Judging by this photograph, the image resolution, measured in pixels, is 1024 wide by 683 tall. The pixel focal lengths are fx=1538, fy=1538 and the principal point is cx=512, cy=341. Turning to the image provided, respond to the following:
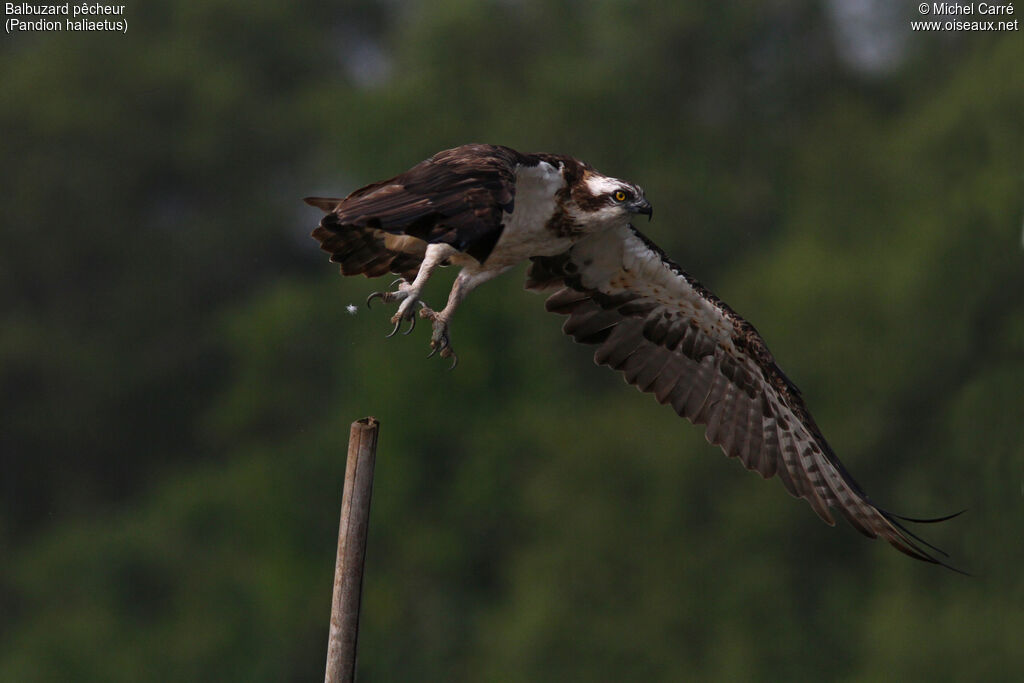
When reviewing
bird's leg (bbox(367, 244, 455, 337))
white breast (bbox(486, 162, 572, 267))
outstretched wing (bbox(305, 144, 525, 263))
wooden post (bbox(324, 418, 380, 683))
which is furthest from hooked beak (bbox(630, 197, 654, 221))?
wooden post (bbox(324, 418, 380, 683))

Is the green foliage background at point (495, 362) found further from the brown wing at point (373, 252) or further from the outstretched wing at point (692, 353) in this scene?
the brown wing at point (373, 252)

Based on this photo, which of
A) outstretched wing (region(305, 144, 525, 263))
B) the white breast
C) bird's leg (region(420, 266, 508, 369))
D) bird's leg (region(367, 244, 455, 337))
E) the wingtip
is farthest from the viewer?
the wingtip

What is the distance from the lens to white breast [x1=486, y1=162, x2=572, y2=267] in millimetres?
9461

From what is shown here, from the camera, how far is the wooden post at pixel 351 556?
760cm

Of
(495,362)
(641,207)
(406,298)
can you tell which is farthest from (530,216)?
(495,362)

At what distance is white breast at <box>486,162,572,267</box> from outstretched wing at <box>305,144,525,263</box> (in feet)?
3.63

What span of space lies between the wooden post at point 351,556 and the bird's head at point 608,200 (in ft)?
8.81

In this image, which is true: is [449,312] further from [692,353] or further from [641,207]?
[692,353]

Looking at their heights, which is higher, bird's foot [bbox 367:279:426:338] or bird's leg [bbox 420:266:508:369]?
bird's leg [bbox 420:266:508:369]

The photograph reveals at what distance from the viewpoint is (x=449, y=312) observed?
9367 mm

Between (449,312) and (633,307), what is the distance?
2.18m

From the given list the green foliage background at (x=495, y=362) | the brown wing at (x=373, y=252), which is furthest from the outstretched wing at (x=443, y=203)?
the green foliage background at (x=495, y=362)

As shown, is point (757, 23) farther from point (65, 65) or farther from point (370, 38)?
point (65, 65)

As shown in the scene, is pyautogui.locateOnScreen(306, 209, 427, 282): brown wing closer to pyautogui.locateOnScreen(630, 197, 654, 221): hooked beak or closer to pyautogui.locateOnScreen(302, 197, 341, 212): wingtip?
pyautogui.locateOnScreen(302, 197, 341, 212): wingtip
